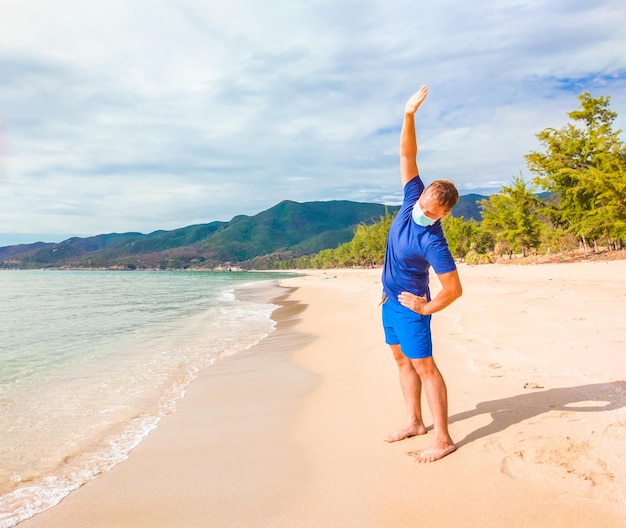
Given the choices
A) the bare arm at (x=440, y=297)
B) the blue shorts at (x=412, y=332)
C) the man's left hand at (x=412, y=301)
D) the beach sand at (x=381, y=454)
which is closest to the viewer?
the beach sand at (x=381, y=454)

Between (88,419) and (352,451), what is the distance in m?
3.30

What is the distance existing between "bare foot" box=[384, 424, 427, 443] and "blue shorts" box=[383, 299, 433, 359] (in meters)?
0.70

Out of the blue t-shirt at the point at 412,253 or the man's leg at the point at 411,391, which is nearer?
the blue t-shirt at the point at 412,253

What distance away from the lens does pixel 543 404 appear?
3.98 meters

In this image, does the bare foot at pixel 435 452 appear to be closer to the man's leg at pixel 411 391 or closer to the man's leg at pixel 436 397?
the man's leg at pixel 436 397

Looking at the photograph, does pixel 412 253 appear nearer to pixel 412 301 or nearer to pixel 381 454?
pixel 412 301

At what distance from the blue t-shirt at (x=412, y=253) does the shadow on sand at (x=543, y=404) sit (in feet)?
4.27

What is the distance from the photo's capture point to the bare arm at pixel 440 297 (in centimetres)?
304

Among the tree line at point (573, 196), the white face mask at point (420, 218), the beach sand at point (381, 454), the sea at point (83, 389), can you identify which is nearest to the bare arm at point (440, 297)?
the white face mask at point (420, 218)

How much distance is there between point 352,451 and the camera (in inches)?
136

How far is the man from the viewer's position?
3074 millimetres

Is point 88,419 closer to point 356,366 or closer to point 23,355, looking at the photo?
point 356,366

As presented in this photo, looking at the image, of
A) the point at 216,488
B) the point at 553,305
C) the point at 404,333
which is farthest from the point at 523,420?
the point at 553,305

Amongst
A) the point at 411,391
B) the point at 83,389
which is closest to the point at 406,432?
the point at 411,391
